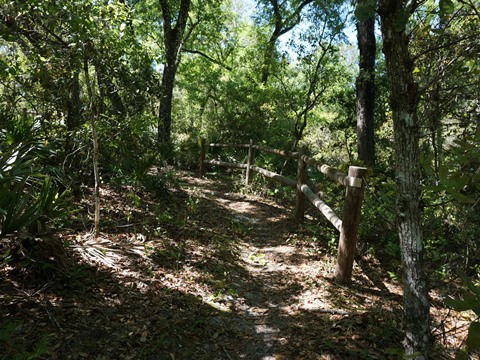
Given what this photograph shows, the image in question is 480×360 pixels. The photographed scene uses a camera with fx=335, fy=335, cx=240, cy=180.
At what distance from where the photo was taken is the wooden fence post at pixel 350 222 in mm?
3512

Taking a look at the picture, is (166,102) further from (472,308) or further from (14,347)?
(472,308)

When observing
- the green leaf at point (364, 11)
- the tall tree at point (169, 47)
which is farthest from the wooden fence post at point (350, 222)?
the tall tree at point (169, 47)

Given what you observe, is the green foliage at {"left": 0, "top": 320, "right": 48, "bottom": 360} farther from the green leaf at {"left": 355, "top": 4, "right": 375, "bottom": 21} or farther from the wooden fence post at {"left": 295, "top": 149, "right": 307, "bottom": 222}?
the wooden fence post at {"left": 295, "top": 149, "right": 307, "bottom": 222}

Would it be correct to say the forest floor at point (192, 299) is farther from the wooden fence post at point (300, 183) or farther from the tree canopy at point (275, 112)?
the wooden fence post at point (300, 183)

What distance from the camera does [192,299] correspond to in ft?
11.2

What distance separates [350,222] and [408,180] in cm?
157

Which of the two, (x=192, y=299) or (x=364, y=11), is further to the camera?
(x=192, y=299)

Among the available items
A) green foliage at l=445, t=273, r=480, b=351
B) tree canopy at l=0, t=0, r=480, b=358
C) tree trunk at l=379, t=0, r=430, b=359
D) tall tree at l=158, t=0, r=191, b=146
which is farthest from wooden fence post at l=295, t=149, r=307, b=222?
tall tree at l=158, t=0, r=191, b=146

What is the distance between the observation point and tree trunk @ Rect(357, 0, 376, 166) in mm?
7320

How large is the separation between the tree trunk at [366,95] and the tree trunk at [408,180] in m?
5.70

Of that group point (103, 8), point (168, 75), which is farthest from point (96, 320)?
point (168, 75)

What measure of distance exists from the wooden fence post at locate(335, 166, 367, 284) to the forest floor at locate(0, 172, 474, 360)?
0.18 meters

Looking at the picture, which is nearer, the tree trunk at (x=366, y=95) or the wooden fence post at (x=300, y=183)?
the wooden fence post at (x=300, y=183)

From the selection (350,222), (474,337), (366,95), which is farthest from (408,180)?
(366,95)
